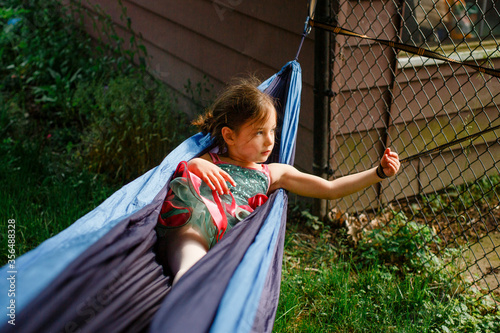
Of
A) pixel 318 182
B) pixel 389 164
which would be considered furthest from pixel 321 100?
pixel 389 164

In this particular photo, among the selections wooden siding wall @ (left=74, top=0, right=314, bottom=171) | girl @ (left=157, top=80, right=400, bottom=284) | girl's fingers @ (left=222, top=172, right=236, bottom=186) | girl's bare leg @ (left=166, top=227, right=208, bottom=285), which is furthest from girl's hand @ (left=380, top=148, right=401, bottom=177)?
wooden siding wall @ (left=74, top=0, right=314, bottom=171)

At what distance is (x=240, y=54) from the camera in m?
3.29

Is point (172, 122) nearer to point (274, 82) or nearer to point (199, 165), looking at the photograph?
point (274, 82)

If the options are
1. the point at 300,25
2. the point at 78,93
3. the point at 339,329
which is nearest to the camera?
the point at 339,329

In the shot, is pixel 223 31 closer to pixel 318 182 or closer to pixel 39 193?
pixel 39 193

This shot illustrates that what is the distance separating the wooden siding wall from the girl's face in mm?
863

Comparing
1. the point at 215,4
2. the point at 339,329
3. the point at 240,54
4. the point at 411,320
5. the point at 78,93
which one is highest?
the point at 215,4

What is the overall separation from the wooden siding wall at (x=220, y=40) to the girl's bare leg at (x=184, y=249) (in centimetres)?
132

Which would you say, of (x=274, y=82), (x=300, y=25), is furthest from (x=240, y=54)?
(x=274, y=82)

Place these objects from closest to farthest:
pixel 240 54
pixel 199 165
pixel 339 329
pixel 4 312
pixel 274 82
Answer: pixel 4 312 → pixel 199 165 → pixel 339 329 → pixel 274 82 → pixel 240 54

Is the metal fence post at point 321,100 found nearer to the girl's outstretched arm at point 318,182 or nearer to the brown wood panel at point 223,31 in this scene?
the brown wood panel at point 223,31

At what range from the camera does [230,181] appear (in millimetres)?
1820

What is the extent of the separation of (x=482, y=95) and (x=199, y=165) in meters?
1.79

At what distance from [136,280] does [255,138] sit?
2.47ft
